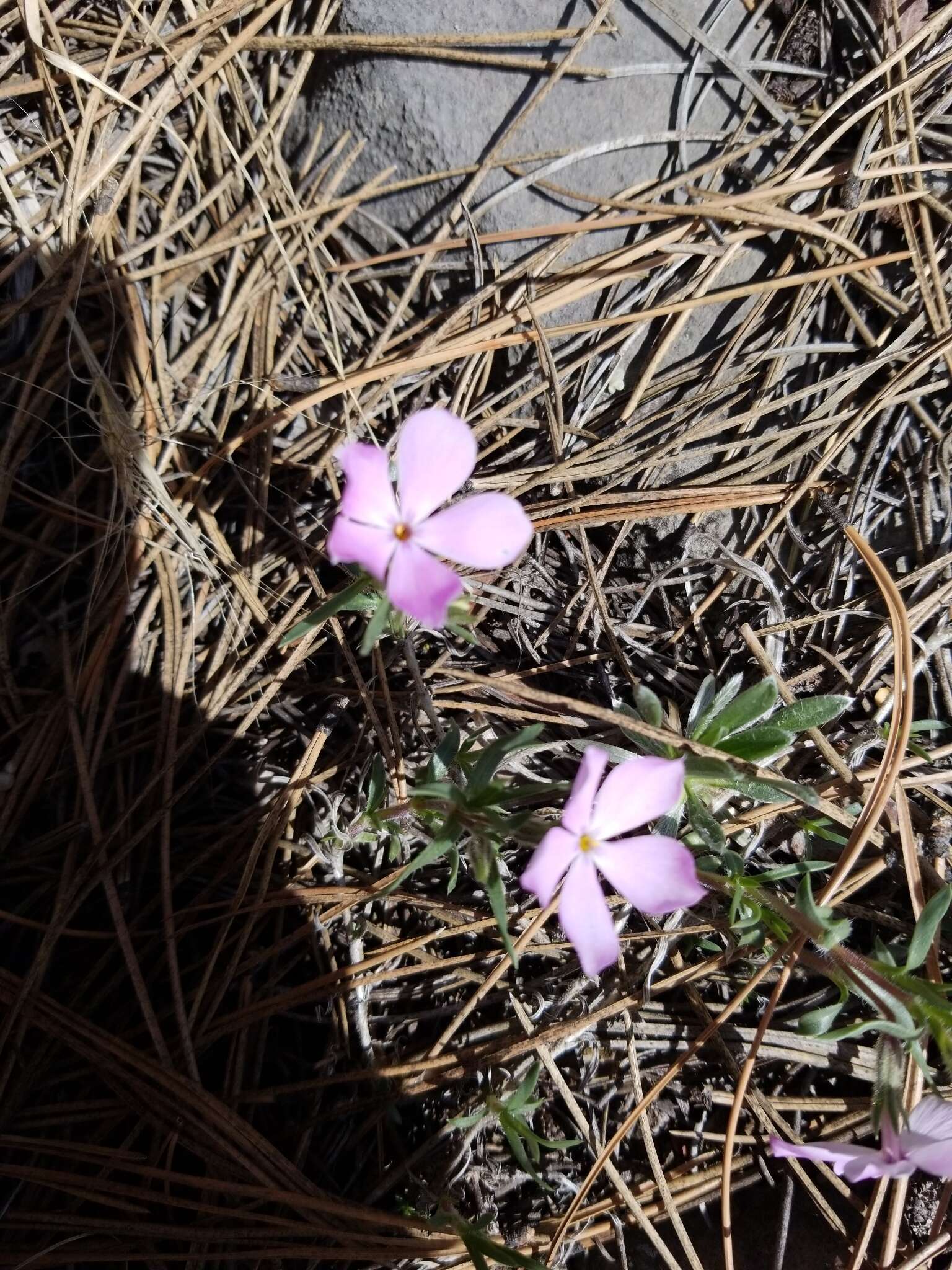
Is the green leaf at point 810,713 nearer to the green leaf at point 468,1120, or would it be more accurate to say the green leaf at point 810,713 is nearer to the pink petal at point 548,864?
the pink petal at point 548,864

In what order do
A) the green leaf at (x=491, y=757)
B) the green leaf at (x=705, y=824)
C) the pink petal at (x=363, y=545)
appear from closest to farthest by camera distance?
the pink petal at (x=363, y=545), the green leaf at (x=491, y=757), the green leaf at (x=705, y=824)

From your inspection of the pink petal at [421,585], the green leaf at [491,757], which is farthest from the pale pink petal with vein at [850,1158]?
the pink petal at [421,585]

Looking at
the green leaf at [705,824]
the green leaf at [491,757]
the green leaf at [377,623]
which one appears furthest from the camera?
the green leaf at [705,824]

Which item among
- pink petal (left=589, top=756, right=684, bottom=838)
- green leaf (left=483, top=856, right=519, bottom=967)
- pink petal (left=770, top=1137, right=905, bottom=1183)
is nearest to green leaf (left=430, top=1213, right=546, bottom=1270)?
pink petal (left=770, top=1137, right=905, bottom=1183)

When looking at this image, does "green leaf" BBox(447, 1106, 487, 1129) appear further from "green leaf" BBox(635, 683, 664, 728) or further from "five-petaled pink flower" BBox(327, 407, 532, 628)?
"five-petaled pink flower" BBox(327, 407, 532, 628)

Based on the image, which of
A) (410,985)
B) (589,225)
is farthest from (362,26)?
(410,985)

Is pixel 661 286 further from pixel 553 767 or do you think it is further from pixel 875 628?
pixel 553 767

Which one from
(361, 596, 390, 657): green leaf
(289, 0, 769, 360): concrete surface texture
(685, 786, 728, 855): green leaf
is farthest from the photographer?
(289, 0, 769, 360): concrete surface texture
